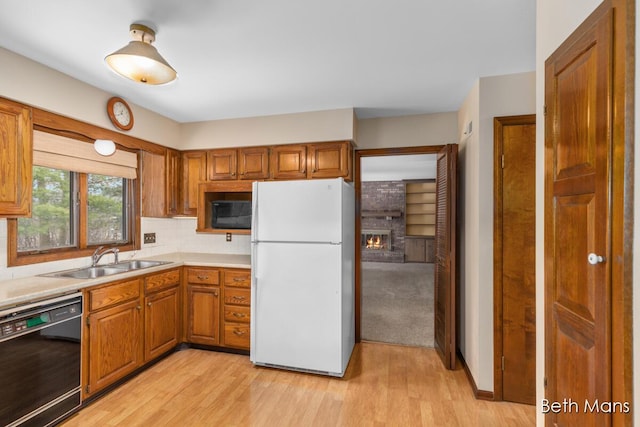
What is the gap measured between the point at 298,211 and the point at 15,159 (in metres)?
1.96

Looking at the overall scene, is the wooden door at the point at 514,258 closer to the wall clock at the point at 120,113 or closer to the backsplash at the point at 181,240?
the backsplash at the point at 181,240

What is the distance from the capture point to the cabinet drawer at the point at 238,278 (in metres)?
3.01

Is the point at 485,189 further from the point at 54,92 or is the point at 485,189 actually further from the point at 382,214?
the point at 382,214

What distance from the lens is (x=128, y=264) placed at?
10.1 ft

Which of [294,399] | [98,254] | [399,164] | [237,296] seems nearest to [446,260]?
[294,399]

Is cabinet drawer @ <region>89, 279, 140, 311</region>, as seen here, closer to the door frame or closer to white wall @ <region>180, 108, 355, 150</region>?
white wall @ <region>180, 108, 355, 150</region>

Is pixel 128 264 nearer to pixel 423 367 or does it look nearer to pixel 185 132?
pixel 185 132

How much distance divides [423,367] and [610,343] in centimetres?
220

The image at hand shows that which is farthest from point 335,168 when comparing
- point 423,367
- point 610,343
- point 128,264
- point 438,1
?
point 610,343

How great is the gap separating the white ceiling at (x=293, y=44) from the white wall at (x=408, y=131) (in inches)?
15.0

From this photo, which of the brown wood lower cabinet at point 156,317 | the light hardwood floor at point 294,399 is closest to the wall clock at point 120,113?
the brown wood lower cabinet at point 156,317

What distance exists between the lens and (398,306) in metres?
4.66

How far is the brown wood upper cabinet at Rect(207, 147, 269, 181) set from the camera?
3.34 metres

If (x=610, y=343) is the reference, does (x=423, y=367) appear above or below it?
below
